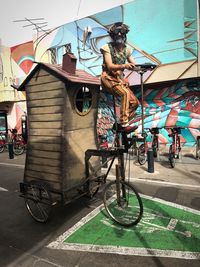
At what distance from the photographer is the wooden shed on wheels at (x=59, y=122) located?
4.12 metres

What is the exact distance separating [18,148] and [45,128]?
10151mm

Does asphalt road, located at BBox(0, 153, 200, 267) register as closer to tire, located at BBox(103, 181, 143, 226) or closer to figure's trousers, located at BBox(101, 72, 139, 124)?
tire, located at BBox(103, 181, 143, 226)

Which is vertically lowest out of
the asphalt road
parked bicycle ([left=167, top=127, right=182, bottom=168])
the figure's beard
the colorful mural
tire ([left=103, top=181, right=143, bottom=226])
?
the asphalt road

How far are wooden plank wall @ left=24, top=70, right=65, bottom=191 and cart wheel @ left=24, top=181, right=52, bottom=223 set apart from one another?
0.53 ft

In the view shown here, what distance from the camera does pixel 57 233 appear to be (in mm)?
4086

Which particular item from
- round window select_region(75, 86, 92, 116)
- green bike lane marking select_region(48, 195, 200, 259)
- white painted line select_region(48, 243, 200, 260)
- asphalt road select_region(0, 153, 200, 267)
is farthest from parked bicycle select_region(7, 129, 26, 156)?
white painted line select_region(48, 243, 200, 260)

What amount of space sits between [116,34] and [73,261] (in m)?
3.46

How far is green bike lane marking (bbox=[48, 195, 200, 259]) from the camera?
345 centimetres

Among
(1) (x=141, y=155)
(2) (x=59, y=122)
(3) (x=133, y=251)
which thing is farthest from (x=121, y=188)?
(1) (x=141, y=155)

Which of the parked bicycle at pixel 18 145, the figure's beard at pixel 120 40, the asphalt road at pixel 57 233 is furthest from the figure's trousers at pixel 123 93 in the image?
the parked bicycle at pixel 18 145

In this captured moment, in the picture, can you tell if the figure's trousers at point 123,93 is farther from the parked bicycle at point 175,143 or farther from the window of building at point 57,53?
the window of building at point 57,53

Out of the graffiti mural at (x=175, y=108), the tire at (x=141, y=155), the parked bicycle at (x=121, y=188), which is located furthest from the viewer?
the graffiti mural at (x=175, y=108)

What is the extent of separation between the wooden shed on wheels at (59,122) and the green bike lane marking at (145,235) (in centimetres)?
75

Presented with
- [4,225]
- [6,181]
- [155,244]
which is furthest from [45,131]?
[6,181]
